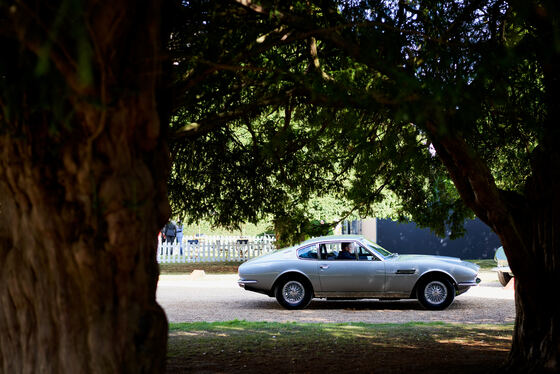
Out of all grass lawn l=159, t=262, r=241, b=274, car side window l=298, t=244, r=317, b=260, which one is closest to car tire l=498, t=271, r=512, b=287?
car side window l=298, t=244, r=317, b=260

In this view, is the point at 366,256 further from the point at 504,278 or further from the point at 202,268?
the point at 202,268

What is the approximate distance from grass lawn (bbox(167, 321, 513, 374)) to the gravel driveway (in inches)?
45.2

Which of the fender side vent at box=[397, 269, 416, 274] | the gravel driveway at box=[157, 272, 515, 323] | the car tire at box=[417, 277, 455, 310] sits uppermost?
the fender side vent at box=[397, 269, 416, 274]

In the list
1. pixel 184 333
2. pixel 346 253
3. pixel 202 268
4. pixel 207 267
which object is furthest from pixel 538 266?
pixel 207 267

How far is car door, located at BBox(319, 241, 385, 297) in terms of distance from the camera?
12.3 m

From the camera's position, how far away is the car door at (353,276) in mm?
12281

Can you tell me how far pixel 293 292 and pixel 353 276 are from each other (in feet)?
4.36

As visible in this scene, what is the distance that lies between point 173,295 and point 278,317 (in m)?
4.73

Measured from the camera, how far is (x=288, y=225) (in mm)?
8109

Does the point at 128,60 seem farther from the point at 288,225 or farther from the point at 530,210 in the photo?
the point at 288,225

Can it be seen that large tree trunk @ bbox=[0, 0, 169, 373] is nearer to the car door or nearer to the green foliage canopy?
the green foliage canopy

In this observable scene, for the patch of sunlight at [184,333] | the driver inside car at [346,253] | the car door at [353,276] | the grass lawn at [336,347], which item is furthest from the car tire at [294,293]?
the patch of sunlight at [184,333]

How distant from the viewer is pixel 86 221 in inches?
135

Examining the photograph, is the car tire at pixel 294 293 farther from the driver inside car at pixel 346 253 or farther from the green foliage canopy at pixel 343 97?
the green foliage canopy at pixel 343 97
